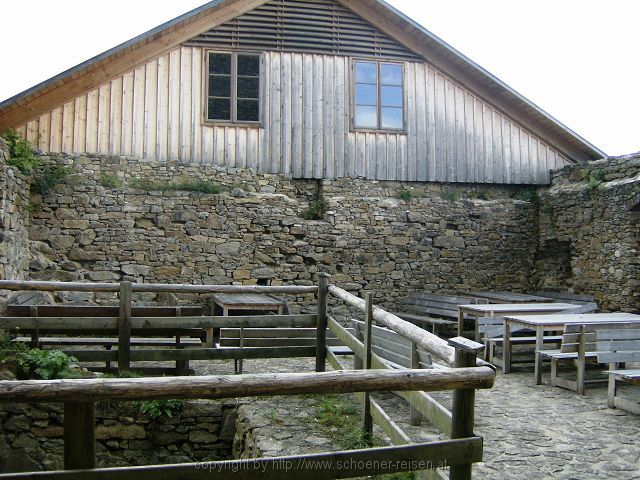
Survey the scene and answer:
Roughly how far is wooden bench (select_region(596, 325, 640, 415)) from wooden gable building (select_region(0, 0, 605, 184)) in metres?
6.17

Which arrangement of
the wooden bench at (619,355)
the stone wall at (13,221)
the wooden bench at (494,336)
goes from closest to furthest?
1. the wooden bench at (619,355)
2. the wooden bench at (494,336)
3. the stone wall at (13,221)

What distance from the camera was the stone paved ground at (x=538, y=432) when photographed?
171 inches

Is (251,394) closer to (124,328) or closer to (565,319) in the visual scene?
(124,328)

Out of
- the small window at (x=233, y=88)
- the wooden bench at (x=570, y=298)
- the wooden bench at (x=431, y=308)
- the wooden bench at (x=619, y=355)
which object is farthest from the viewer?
the small window at (x=233, y=88)

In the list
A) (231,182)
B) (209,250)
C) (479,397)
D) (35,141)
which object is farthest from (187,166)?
(479,397)

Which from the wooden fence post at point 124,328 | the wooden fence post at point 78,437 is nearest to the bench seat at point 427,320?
the wooden fence post at point 124,328

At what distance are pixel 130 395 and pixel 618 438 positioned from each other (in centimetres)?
422

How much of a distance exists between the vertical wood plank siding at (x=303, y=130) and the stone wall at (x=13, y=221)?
1.17 meters

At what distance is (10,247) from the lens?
8695 millimetres

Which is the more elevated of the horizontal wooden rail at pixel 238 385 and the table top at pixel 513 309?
the horizontal wooden rail at pixel 238 385

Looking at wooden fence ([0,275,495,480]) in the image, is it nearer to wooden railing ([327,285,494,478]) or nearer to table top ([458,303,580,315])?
wooden railing ([327,285,494,478])

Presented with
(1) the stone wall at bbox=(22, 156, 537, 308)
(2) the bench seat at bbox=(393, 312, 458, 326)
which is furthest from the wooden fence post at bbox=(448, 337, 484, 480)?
(1) the stone wall at bbox=(22, 156, 537, 308)

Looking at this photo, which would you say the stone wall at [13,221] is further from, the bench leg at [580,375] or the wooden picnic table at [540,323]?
the bench leg at [580,375]

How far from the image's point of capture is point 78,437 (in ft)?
9.15
